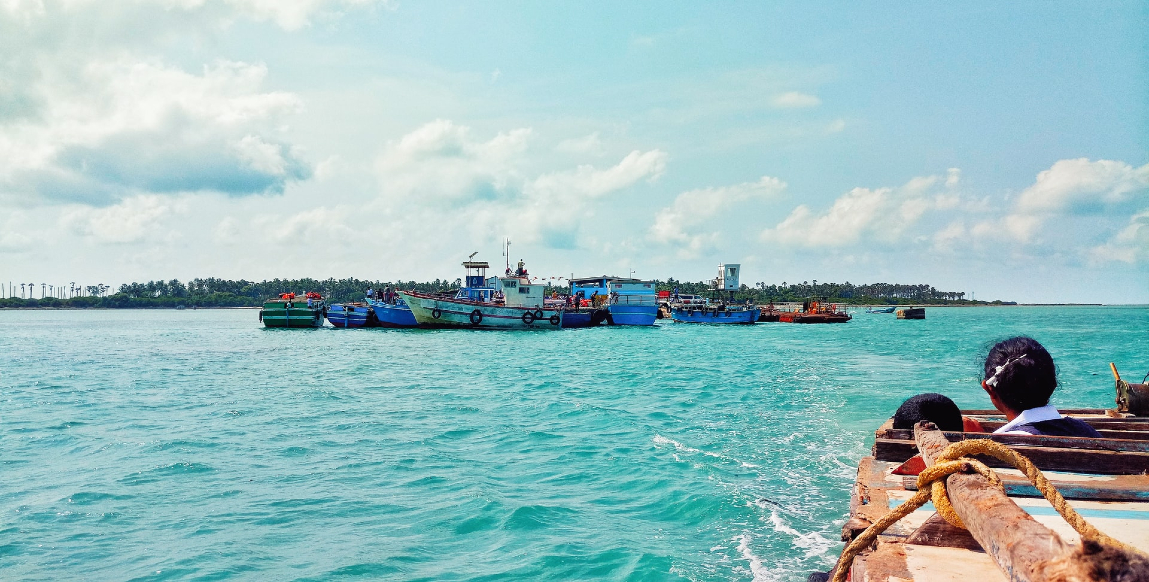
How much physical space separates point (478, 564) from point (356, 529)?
65.3 inches

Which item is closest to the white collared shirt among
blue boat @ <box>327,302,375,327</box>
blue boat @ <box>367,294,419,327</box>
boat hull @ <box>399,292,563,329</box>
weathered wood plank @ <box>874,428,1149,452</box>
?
weathered wood plank @ <box>874,428,1149,452</box>

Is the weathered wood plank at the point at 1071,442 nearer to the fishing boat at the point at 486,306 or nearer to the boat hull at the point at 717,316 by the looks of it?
the fishing boat at the point at 486,306

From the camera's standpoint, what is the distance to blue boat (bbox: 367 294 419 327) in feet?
180

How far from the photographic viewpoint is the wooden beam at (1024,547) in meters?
1.36

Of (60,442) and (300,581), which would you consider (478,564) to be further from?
(60,442)

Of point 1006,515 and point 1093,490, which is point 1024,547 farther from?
point 1093,490

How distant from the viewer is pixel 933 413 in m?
5.10

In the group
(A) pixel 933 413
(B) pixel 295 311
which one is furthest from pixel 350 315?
(A) pixel 933 413

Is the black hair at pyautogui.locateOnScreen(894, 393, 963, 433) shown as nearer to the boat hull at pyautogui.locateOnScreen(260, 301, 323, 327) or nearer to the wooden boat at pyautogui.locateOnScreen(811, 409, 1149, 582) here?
the wooden boat at pyautogui.locateOnScreen(811, 409, 1149, 582)

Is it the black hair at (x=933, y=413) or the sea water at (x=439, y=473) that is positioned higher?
the black hair at (x=933, y=413)

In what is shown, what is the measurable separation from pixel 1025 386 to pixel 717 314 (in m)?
71.0

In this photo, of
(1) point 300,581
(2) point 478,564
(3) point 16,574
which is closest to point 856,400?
(2) point 478,564

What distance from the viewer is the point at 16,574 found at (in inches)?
245

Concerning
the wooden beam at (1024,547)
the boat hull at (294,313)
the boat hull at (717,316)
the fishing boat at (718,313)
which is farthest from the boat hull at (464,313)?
the wooden beam at (1024,547)
